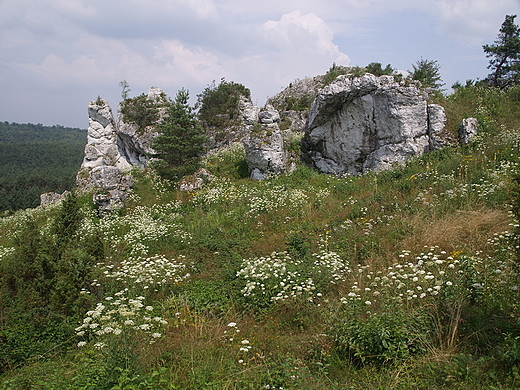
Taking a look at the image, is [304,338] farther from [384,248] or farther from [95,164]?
[95,164]

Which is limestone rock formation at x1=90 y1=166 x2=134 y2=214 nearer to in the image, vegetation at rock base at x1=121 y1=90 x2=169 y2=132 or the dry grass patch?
vegetation at rock base at x1=121 y1=90 x2=169 y2=132

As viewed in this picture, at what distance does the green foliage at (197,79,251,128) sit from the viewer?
878 inches

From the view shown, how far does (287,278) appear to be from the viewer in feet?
18.3

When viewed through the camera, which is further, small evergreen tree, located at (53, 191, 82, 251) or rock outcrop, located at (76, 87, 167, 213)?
rock outcrop, located at (76, 87, 167, 213)

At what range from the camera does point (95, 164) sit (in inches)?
874

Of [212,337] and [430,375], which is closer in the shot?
[430,375]

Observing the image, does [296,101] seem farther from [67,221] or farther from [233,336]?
[233,336]

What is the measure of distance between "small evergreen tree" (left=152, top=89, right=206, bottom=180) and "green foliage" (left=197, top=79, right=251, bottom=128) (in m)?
6.74

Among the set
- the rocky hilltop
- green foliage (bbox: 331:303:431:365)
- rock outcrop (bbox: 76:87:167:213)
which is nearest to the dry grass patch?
green foliage (bbox: 331:303:431:365)

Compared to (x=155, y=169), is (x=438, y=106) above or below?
above

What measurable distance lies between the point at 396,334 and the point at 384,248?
341 centimetres

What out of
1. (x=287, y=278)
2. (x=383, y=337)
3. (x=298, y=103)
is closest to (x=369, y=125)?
(x=298, y=103)

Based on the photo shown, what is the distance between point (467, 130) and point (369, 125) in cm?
391

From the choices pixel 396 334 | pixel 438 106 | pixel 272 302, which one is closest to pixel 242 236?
pixel 272 302
